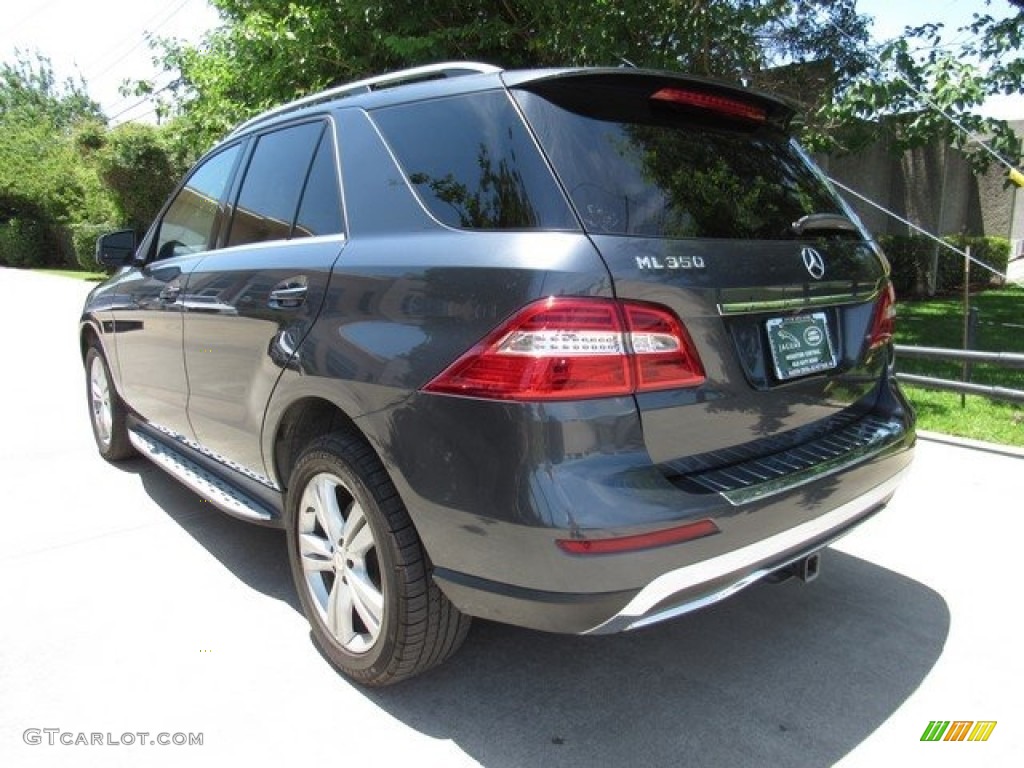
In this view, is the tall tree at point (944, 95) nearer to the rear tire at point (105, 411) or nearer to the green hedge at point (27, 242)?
the rear tire at point (105, 411)

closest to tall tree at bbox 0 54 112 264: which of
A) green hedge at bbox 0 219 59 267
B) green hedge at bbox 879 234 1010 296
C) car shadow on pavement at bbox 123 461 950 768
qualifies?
green hedge at bbox 0 219 59 267

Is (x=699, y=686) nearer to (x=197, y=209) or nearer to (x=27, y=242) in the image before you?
(x=197, y=209)

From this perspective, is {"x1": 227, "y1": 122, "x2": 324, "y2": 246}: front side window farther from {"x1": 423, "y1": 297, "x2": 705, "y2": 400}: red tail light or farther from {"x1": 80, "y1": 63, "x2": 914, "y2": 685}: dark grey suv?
{"x1": 423, "y1": 297, "x2": 705, "y2": 400}: red tail light

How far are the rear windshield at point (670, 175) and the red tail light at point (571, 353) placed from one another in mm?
246

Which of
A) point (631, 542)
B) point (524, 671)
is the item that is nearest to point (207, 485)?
point (524, 671)

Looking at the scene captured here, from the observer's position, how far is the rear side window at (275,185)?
3.11 meters

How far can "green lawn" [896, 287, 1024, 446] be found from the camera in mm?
5914

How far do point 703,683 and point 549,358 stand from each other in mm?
1392

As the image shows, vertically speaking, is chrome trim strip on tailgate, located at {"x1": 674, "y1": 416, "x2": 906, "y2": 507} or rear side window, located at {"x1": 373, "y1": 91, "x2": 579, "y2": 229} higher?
rear side window, located at {"x1": 373, "y1": 91, "x2": 579, "y2": 229}

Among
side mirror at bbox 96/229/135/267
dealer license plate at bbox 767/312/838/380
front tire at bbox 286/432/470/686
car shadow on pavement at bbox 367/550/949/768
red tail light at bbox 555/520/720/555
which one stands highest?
side mirror at bbox 96/229/135/267

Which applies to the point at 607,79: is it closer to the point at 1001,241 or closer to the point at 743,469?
the point at 743,469

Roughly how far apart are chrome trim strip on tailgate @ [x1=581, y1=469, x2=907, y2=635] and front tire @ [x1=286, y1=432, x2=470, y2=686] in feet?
1.86

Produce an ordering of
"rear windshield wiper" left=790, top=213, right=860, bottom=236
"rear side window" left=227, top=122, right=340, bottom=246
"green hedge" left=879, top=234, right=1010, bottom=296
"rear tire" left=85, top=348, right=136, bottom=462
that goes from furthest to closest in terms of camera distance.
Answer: "green hedge" left=879, top=234, right=1010, bottom=296, "rear tire" left=85, top=348, right=136, bottom=462, "rear side window" left=227, top=122, right=340, bottom=246, "rear windshield wiper" left=790, top=213, right=860, bottom=236

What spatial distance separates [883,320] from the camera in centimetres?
299
